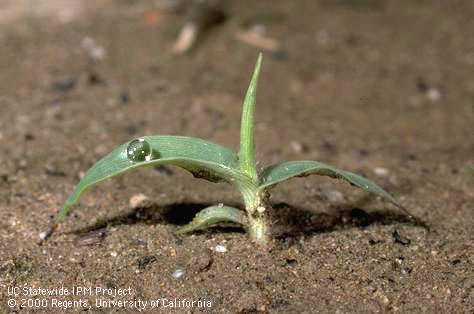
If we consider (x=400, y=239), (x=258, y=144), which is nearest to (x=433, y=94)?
(x=258, y=144)

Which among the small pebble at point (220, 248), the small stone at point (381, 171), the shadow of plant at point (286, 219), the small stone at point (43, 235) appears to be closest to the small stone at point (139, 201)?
the shadow of plant at point (286, 219)

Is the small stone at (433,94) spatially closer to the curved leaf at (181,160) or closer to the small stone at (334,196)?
the small stone at (334,196)

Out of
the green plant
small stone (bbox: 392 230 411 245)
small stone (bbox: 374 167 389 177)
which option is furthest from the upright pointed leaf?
small stone (bbox: 374 167 389 177)

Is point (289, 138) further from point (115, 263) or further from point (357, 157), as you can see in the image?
point (115, 263)

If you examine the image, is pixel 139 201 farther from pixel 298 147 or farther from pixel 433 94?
pixel 433 94

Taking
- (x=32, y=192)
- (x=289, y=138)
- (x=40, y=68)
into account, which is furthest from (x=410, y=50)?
(x=32, y=192)
